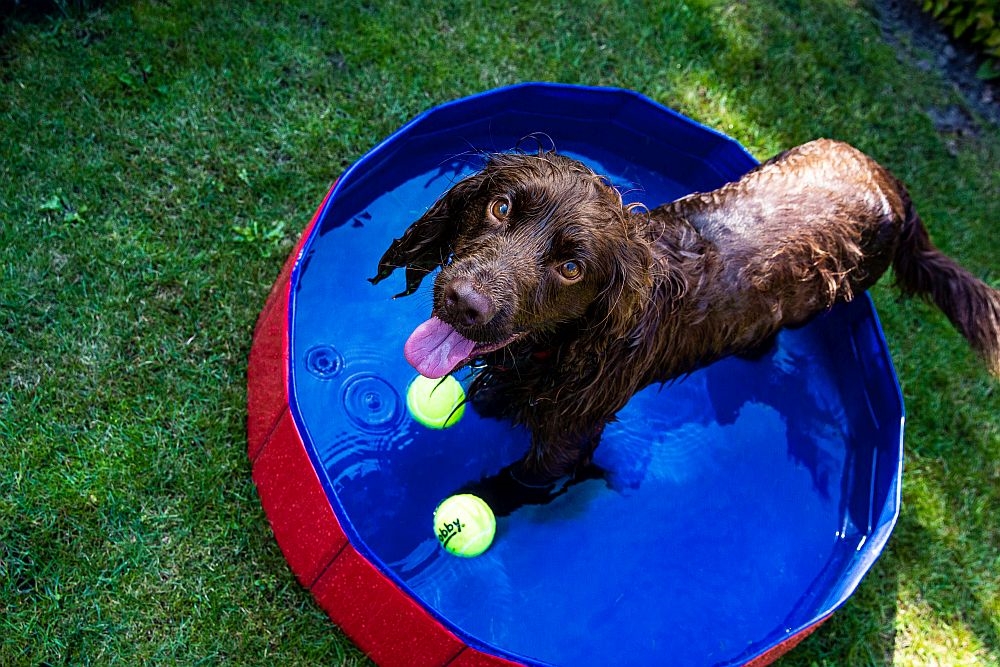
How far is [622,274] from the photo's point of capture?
8.50 ft

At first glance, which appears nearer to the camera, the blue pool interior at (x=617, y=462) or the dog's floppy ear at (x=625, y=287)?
the dog's floppy ear at (x=625, y=287)

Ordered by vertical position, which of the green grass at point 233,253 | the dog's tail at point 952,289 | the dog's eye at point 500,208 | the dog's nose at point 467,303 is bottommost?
the green grass at point 233,253

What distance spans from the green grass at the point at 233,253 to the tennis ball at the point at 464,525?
2.00ft

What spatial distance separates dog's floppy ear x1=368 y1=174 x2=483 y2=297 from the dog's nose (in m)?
0.52

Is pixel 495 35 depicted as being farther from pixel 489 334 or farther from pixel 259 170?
pixel 489 334

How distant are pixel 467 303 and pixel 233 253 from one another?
2.10 metres

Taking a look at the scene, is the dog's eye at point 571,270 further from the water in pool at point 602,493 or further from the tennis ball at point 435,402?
the water in pool at point 602,493

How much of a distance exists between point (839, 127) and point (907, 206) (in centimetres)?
181

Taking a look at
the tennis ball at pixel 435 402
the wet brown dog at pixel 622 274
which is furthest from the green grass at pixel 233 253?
the wet brown dog at pixel 622 274

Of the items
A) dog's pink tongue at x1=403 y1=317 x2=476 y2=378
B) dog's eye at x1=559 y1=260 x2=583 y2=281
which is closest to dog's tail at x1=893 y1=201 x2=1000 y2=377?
dog's eye at x1=559 y1=260 x2=583 y2=281

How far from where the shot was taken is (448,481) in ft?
12.1

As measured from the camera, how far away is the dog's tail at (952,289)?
3709mm

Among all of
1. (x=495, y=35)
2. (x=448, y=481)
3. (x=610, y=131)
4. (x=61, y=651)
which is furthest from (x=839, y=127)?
(x=61, y=651)

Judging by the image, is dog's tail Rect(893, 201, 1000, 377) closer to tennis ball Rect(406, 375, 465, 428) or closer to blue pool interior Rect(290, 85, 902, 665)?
blue pool interior Rect(290, 85, 902, 665)
